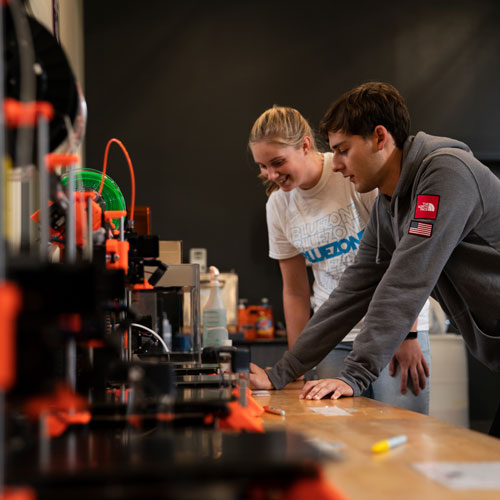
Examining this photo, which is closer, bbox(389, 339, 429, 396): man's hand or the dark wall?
bbox(389, 339, 429, 396): man's hand

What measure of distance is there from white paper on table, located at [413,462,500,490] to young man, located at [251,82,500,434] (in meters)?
0.73

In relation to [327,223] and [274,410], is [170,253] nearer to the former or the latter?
[327,223]

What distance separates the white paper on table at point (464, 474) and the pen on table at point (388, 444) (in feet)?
0.27

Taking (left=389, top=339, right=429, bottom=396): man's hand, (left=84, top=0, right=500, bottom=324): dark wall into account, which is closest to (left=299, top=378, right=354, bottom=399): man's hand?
(left=389, top=339, right=429, bottom=396): man's hand

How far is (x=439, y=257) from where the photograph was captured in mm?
1580

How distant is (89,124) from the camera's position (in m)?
4.47

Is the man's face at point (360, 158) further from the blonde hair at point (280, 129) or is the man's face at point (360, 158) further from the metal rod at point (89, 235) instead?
the metal rod at point (89, 235)

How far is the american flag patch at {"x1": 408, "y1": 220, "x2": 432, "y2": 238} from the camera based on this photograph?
1576 millimetres

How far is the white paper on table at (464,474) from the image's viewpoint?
0.78m

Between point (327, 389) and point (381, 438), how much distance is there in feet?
1.78

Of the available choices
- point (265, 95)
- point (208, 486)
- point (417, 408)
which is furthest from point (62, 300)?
point (265, 95)

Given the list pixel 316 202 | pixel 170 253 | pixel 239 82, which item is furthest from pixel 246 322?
pixel 316 202

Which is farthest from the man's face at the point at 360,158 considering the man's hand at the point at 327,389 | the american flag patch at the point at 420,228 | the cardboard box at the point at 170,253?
the cardboard box at the point at 170,253

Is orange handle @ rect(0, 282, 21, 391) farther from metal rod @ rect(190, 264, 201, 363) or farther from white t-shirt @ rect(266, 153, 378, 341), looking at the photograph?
white t-shirt @ rect(266, 153, 378, 341)
